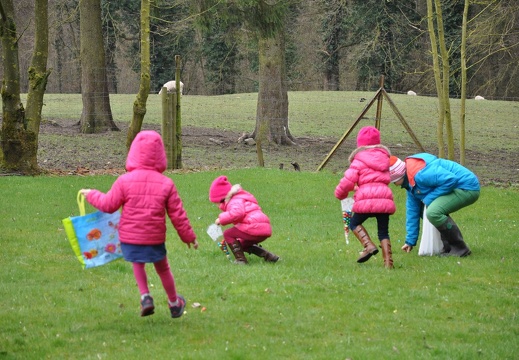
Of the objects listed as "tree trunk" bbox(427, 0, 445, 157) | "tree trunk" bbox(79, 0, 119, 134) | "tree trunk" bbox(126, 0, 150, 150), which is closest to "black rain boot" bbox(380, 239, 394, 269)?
"tree trunk" bbox(427, 0, 445, 157)

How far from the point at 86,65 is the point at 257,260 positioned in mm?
18274

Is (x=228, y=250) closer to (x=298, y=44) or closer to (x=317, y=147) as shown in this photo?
(x=317, y=147)

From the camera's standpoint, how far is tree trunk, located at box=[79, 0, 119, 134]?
26219mm

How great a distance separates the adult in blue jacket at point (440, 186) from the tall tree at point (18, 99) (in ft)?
29.4

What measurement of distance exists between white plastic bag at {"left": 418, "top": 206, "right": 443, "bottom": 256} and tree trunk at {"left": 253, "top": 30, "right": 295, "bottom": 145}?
1438cm

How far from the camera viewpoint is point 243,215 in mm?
8852

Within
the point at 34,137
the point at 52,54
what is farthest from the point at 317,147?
the point at 52,54

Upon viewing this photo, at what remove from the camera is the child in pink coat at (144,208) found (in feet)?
20.9

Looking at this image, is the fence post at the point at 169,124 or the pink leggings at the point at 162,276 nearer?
the pink leggings at the point at 162,276

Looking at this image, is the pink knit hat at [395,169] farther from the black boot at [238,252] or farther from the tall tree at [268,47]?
the tall tree at [268,47]

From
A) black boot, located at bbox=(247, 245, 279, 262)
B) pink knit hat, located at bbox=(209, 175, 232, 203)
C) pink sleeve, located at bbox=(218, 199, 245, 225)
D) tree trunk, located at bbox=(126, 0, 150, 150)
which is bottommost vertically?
black boot, located at bbox=(247, 245, 279, 262)

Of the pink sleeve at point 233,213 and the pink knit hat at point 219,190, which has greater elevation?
the pink knit hat at point 219,190

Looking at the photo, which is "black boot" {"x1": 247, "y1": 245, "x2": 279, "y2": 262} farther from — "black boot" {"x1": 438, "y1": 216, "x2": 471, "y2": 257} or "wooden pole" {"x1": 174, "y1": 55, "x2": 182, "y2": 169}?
"wooden pole" {"x1": 174, "y1": 55, "x2": 182, "y2": 169}

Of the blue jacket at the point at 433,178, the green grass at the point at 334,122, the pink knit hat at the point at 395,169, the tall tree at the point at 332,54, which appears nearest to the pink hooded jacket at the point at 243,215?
the pink knit hat at the point at 395,169
